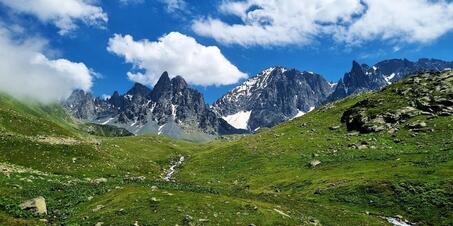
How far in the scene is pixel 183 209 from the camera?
4753cm

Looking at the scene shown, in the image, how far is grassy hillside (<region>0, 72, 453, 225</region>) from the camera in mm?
48719

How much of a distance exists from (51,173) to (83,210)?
2721cm

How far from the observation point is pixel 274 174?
3772 inches

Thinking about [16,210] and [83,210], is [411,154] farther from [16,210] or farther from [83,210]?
[16,210]

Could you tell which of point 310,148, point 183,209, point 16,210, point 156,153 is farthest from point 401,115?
point 16,210

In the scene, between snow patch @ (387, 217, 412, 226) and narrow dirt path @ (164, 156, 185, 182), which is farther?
narrow dirt path @ (164, 156, 185, 182)

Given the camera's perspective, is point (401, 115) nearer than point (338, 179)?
No

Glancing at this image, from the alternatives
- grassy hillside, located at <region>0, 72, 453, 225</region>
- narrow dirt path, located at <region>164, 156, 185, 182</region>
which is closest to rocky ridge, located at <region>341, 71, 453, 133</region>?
grassy hillside, located at <region>0, 72, 453, 225</region>

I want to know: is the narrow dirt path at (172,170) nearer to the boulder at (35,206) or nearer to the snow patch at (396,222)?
the snow patch at (396,222)

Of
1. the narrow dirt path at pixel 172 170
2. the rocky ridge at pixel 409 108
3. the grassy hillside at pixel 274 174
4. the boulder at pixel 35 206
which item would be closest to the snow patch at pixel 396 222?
the grassy hillside at pixel 274 174

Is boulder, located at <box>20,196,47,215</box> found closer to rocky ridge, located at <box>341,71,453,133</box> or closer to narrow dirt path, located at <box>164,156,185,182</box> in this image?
narrow dirt path, located at <box>164,156,185,182</box>

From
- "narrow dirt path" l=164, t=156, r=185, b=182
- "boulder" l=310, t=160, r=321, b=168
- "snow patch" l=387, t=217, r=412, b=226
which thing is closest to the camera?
"snow patch" l=387, t=217, r=412, b=226

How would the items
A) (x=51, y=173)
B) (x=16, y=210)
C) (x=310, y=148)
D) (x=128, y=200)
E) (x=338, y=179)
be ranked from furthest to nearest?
(x=310, y=148) → (x=338, y=179) → (x=51, y=173) → (x=128, y=200) → (x=16, y=210)

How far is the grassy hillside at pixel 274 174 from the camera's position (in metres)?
48.7
